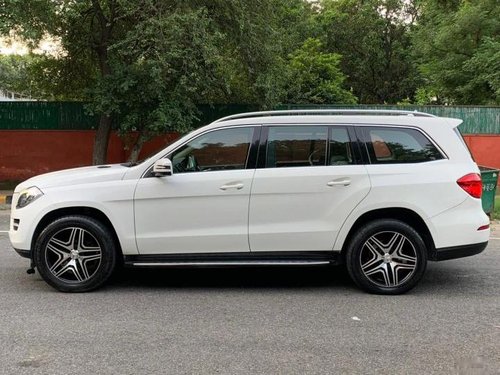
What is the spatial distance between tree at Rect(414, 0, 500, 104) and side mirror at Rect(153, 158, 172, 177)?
16740mm

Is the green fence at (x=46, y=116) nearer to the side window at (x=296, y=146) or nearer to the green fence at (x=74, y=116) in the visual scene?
the green fence at (x=74, y=116)

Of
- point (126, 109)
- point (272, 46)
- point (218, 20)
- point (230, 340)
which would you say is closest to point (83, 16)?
point (126, 109)

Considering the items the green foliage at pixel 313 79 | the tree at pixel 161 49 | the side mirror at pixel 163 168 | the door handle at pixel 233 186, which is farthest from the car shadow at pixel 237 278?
the green foliage at pixel 313 79

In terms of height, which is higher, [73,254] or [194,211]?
[194,211]

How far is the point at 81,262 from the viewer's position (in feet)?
18.3

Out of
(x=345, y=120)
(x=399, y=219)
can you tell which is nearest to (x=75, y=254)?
(x=345, y=120)

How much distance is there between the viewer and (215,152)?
561cm

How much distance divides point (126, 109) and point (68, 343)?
9.54 m

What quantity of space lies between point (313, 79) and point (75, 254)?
16.3m

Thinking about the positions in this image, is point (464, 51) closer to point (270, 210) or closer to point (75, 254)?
point (270, 210)

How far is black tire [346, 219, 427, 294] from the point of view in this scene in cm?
549

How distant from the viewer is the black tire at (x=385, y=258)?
5.49 meters

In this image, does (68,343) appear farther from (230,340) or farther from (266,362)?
(266,362)

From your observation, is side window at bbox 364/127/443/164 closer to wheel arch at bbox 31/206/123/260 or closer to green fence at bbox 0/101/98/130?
wheel arch at bbox 31/206/123/260
